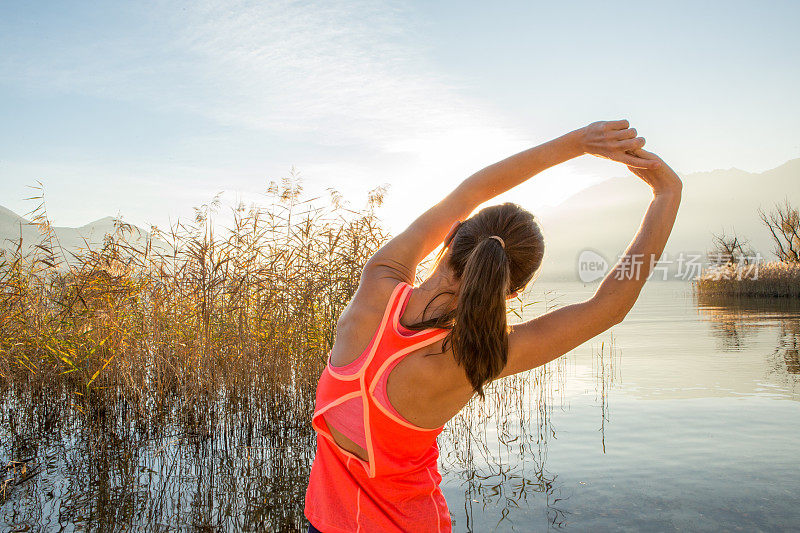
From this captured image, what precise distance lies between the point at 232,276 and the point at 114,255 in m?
1.50

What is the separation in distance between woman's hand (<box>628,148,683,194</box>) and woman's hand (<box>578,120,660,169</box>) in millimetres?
11

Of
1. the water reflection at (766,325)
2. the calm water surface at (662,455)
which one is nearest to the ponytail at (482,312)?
the calm water surface at (662,455)

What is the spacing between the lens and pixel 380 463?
1.24 m

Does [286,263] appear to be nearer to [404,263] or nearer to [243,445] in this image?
[243,445]

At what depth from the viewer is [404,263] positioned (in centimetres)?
132

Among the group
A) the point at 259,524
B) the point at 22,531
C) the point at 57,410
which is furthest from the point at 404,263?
the point at 57,410

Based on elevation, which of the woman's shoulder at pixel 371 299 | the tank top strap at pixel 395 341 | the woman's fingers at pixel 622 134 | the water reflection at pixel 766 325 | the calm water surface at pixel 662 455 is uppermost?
the woman's fingers at pixel 622 134

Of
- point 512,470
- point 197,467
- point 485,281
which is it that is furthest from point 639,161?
point 197,467

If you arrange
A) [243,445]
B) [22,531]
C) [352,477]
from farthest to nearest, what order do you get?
[243,445] → [22,531] → [352,477]

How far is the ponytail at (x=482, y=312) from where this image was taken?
3.76ft

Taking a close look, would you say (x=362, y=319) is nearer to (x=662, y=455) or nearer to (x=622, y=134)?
(x=622, y=134)

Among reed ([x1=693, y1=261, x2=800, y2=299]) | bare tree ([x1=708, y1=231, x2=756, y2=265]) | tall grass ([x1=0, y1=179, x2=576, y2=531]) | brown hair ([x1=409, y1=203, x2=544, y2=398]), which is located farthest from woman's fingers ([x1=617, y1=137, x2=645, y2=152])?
bare tree ([x1=708, y1=231, x2=756, y2=265])

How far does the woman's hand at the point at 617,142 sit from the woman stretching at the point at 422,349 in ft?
0.55

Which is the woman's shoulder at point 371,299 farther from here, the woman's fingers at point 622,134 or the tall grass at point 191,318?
the tall grass at point 191,318
